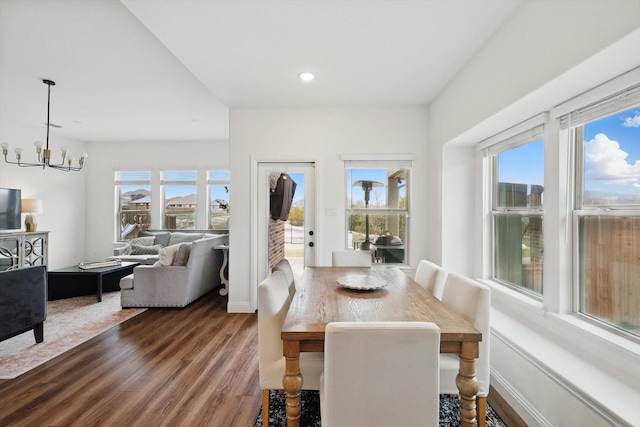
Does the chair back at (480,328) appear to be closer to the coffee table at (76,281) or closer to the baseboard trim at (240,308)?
the baseboard trim at (240,308)

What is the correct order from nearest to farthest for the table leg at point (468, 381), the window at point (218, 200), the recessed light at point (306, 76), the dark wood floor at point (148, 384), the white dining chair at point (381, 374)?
1. the white dining chair at point (381, 374)
2. the table leg at point (468, 381)
3. the dark wood floor at point (148, 384)
4. the recessed light at point (306, 76)
5. the window at point (218, 200)

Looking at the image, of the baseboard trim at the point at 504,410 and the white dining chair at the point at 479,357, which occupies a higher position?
the white dining chair at the point at 479,357

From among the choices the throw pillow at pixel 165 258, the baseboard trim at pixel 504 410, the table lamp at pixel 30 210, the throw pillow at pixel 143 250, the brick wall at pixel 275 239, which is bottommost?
the baseboard trim at pixel 504 410

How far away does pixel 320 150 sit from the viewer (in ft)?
12.8

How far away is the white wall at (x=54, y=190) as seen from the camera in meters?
5.35

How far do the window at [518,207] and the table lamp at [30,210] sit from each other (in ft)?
22.4

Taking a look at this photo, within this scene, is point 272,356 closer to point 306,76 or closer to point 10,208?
point 306,76

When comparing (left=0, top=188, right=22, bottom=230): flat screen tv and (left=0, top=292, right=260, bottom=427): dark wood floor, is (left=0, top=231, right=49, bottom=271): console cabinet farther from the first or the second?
(left=0, top=292, right=260, bottom=427): dark wood floor

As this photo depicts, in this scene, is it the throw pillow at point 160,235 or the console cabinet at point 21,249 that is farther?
the throw pillow at point 160,235

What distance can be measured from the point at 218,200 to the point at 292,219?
329 cm

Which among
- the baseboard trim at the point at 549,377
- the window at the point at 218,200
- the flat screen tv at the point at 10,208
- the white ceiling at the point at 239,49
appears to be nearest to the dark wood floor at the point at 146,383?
the baseboard trim at the point at 549,377

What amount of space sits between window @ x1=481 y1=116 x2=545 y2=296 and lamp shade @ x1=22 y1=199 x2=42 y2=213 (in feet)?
22.5

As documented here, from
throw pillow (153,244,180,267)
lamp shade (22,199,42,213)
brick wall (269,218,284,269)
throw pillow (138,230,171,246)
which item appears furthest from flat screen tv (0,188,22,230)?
brick wall (269,218,284,269)

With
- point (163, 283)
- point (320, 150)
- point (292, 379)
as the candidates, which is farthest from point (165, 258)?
point (292, 379)
